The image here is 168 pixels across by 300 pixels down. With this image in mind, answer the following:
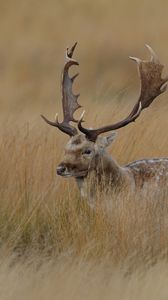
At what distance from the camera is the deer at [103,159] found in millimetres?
8414

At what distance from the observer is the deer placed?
8414 millimetres

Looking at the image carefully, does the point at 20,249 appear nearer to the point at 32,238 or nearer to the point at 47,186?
the point at 32,238

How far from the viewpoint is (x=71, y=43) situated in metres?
23.4

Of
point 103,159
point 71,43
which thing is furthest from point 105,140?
point 71,43

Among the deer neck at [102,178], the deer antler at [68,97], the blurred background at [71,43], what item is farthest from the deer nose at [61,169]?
the blurred background at [71,43]

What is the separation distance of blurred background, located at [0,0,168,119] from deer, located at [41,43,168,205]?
7.19 m

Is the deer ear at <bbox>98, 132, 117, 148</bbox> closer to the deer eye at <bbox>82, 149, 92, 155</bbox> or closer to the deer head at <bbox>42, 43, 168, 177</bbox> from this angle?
the deer head at <bbox>42, 43, 168, 177</bbox>

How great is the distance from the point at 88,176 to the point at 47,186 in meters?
0.69

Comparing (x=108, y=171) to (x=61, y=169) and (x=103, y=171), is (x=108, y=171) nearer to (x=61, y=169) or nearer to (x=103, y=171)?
(x=103, y=171)

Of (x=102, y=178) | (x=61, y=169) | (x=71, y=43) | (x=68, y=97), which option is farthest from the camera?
(x=71, y=43)

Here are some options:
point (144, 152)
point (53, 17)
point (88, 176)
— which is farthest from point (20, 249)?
point (53, 17)

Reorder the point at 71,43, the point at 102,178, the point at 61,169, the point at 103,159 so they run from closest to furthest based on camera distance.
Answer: the point at 61,169
the point at 102,178
the point at 103,159
the point at 71,43

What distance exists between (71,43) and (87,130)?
1494 centimetres

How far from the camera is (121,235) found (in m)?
7.77
